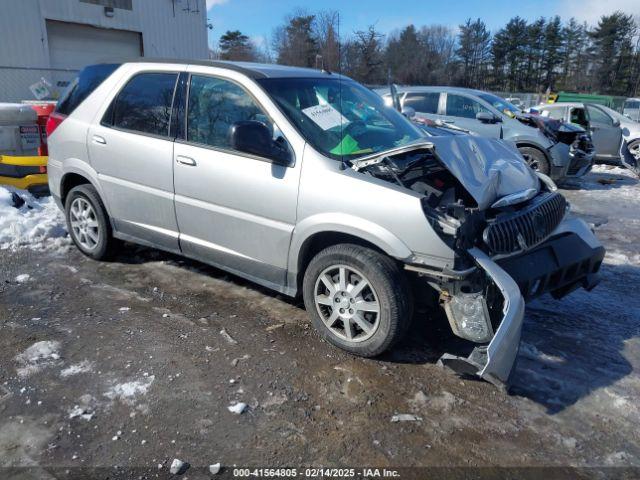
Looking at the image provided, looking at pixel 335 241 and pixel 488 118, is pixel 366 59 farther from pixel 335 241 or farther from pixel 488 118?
pixel 488 118

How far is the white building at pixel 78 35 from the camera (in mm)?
16109

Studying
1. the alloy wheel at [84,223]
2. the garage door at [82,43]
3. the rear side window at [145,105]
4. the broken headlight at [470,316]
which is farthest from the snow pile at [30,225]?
the garage door at [82,43]

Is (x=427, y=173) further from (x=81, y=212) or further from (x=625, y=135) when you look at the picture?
(x=625, y=135)

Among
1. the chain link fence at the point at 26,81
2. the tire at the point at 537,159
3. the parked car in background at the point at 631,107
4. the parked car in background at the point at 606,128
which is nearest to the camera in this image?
the tire at the point at 537,159

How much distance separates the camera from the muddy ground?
2.65 m

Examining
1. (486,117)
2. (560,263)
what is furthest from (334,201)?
(486,117)

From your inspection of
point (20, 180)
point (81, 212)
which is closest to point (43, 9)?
point (20, 180)

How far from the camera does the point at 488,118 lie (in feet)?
32.2

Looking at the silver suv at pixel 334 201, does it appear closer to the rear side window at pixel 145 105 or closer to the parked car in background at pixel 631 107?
the rear side window at pixel 145 105

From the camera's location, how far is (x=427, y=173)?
12.0ft

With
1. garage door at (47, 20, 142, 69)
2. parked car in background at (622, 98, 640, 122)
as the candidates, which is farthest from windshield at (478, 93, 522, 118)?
parked car in background at (622, 98, 640, 122)

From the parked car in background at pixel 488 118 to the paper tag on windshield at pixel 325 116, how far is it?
5.65m

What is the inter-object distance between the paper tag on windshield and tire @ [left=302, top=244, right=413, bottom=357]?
3.15ft

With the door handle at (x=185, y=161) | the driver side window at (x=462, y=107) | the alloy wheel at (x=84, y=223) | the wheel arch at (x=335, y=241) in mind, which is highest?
the driver side window at (x=462, y=107)
